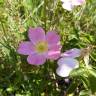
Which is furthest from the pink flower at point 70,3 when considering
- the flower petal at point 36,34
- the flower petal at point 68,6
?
the flower petal at point 36,34

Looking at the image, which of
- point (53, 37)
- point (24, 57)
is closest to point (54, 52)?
point (53, 37)

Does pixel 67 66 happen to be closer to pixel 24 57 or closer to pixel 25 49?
pixel 25 49

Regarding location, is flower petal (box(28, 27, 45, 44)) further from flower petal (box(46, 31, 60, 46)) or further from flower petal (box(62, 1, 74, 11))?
flower petal (box(62, 1, 74, 11))

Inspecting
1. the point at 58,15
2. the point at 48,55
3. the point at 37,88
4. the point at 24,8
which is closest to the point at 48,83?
the point at 37,88

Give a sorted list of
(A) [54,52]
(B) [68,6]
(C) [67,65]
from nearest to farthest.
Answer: (C) [67,65]
(A) [54,52]
(B) [68,6]

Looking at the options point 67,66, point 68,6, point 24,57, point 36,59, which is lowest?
point 67,66

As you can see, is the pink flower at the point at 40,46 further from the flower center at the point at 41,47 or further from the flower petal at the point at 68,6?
the flower petal at the point at 68,6
